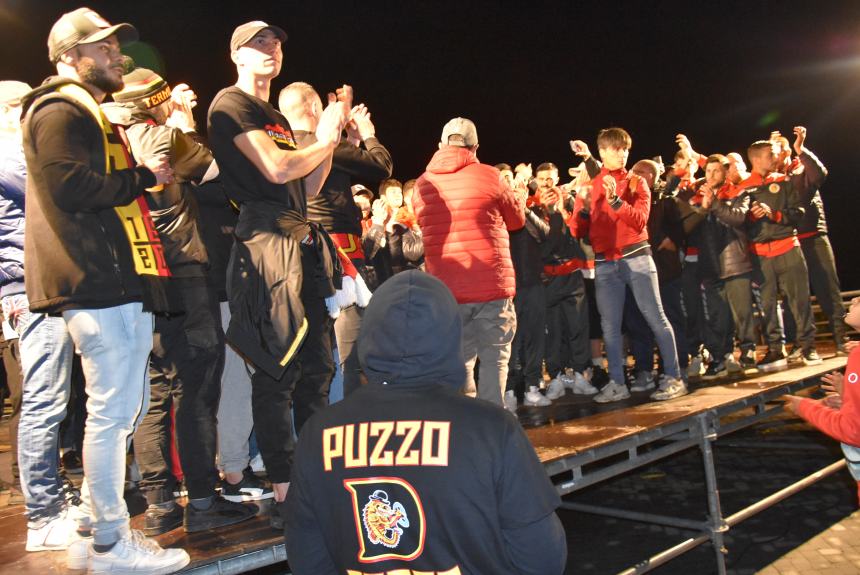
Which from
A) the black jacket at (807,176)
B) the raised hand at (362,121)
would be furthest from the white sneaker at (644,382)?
the raised hand at (362,121)

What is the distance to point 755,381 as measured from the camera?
527 cm

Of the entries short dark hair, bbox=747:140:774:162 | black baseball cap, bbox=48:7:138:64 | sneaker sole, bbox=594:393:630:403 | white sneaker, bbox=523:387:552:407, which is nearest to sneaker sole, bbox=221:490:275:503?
black baseball cap, bbox=48:7:138:64

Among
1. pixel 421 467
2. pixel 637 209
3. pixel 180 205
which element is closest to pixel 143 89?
pixel 180 205

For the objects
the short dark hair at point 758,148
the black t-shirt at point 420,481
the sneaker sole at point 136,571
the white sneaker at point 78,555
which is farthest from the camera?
the short dark hair at point 758,148

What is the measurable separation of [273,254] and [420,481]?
143 cm

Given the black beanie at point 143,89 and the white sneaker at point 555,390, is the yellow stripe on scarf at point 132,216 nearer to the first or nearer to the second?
the black beanie at point 143,89

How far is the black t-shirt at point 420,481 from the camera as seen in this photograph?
1.54m

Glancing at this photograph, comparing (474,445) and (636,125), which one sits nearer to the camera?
(474,445)

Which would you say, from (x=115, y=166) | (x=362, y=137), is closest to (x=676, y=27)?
(x=362, y=137)

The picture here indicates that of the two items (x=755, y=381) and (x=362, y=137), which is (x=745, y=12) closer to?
(x=755, y=381)

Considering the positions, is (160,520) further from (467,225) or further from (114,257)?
(467,225)


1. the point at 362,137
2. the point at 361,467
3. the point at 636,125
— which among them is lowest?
the point at 361,467

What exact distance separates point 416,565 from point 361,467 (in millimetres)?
253

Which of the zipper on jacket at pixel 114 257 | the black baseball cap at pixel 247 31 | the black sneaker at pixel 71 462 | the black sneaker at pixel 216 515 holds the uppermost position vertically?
the black baseball cap at pixel 247 31
